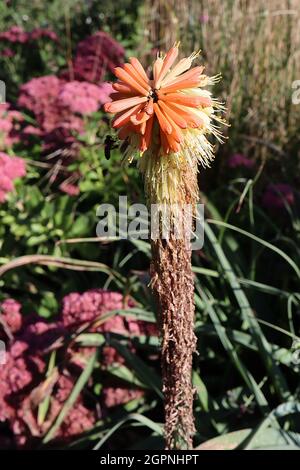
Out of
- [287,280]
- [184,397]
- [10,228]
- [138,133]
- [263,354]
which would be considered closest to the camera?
[138,133]

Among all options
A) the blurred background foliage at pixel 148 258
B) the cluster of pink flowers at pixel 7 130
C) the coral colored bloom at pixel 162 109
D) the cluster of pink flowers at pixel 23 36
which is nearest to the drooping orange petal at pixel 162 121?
the coral colored bloom at pixel 162 109

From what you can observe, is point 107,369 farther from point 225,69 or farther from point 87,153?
point 225,69

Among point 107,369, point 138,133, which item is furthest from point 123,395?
point 138,133

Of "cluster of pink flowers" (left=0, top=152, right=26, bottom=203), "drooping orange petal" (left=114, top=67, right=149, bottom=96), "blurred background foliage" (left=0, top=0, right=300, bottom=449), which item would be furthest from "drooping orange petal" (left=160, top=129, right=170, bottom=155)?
"cluster of pink flowers" (left=0, top=152, right=26, bottom=203)

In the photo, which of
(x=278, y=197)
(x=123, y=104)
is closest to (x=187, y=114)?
(x=123, y=104)

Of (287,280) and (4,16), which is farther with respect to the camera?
(4,16)

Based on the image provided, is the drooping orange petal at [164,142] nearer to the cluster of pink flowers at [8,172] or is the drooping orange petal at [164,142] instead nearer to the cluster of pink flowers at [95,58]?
the cluster of pink flowers at [8,172]
